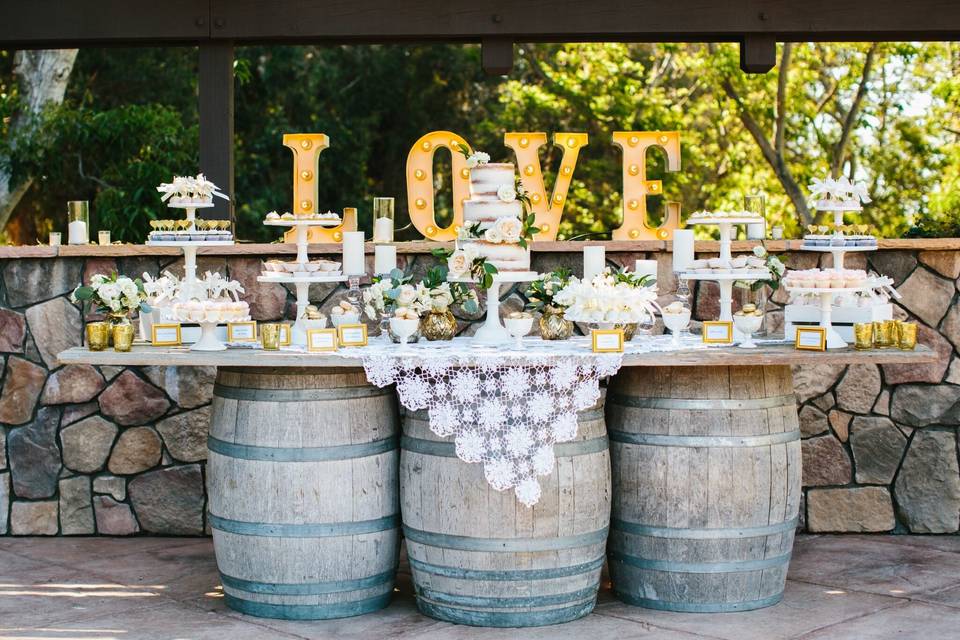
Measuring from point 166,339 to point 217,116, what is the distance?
1.83m

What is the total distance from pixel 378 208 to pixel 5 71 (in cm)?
1075

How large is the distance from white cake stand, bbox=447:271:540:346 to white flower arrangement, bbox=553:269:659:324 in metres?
0.22

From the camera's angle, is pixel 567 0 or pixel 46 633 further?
pixel 567 0

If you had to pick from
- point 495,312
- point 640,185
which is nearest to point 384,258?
point 495,312

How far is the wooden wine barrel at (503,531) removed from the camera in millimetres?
4523

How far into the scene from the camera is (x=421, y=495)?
461cm

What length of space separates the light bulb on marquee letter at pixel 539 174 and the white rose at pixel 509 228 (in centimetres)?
123

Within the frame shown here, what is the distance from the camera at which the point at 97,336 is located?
196 inches

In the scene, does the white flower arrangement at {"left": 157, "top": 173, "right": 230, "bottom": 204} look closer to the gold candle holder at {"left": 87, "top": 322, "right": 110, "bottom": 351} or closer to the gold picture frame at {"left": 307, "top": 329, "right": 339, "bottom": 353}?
the gold candle holder at {"left": 87, "top": 322, "right": 110, "bottom": 351}

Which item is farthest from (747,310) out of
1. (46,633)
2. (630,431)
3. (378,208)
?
(46,633)

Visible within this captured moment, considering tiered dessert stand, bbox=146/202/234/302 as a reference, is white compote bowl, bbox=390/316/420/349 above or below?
below

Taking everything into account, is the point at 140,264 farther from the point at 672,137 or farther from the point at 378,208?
the point at 672,137

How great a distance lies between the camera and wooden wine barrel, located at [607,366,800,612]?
464 cm

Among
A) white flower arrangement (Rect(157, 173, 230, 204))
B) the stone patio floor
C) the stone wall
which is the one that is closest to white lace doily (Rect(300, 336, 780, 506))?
the stone patio floor
